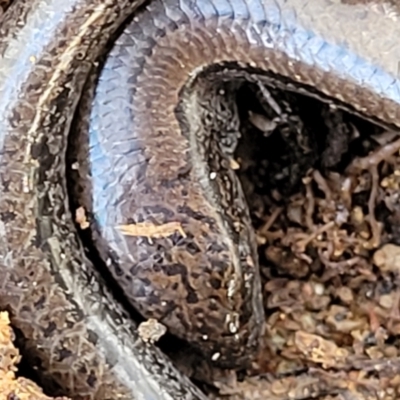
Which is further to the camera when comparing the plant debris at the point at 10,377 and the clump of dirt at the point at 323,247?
the clump of dirt at the point at 323,247

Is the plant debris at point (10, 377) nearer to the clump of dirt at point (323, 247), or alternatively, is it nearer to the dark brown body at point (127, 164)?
the dark brown body at point (127, 164)

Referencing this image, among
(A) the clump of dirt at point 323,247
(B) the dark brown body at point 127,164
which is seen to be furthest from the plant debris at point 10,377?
(A) the clump of dirt at point 323,247

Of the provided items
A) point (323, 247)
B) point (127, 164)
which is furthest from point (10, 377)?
point (323, 247)

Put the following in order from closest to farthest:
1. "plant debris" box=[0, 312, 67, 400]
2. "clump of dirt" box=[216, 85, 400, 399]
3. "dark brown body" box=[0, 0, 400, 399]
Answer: "plant debris" box=[0, 312, 67, 400] < "dark brown body" box=[0, 0, 400, 399] < "clump of dirt" box=[216, 85, 400, 399]

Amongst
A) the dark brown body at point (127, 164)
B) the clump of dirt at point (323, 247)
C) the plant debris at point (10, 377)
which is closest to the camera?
the plant debris at point (10, 377)

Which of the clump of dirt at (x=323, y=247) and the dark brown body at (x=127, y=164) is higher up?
the dark brown body at (x=127, y=164)

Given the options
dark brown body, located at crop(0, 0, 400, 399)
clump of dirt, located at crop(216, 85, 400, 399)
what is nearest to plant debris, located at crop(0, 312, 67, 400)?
dark brown body, located at crop(0, 0, 400, 399)

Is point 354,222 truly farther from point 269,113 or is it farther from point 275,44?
point 275,44

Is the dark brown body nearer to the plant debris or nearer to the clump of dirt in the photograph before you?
the plant debris

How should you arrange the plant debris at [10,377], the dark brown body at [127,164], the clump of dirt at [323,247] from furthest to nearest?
the clump of dirt at [323,247], the dark brown body at [127,164], the plant debris at [10,377]

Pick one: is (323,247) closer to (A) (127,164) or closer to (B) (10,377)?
(A) (127,164)
